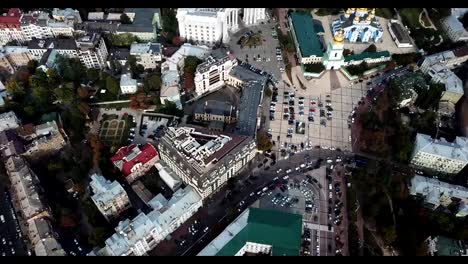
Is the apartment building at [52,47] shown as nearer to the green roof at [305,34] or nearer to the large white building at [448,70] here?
the green roof at [305,34]

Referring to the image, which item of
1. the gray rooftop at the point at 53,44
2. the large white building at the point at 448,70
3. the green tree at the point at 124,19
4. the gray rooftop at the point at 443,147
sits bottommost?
the gray rooftop at the point at 443,147

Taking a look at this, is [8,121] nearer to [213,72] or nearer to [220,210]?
[213,72]

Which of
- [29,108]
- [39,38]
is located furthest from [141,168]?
[39,38]

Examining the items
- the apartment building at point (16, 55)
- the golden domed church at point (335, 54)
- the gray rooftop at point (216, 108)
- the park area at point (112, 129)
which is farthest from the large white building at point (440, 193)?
the apartment building at point (16, 55)

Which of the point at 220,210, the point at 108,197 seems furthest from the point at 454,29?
the point at 108,197

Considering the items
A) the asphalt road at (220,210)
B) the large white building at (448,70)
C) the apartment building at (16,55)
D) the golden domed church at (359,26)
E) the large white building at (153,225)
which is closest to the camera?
the large white building at (153,225)

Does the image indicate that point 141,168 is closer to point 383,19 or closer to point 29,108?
point 29,108

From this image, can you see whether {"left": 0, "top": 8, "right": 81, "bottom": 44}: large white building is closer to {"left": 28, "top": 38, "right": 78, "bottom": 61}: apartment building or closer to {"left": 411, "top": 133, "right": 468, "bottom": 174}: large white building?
{"left": 28, "top": 38, "right": 78, "bottom": 61}: apartment building
